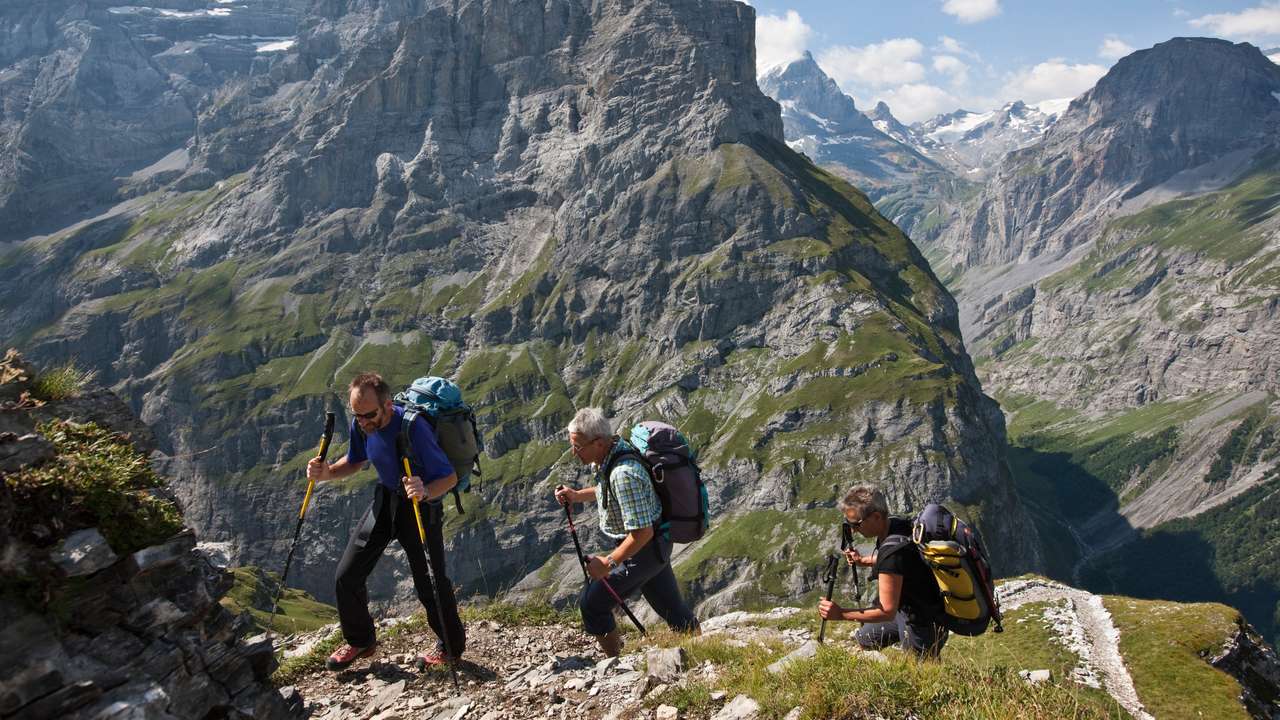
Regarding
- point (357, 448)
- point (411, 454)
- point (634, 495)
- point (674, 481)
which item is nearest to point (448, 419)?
point (411, 454)

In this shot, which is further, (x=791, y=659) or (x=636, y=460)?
(x=636, y=460)

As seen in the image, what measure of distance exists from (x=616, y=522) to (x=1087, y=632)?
3266cm

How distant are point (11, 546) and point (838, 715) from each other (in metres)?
8.70

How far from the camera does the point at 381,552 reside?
1178cm

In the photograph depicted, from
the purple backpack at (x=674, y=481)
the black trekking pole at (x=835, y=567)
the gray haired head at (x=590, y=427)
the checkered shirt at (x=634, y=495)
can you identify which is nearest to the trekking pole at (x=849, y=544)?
the black trekking pole at (x=835, y=567)

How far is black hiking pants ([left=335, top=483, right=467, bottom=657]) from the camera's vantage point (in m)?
11.5

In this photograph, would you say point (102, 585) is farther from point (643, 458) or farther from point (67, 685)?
point (643, 458)

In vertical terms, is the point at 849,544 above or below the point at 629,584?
below

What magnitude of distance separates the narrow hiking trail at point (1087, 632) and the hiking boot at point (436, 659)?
2043 cm

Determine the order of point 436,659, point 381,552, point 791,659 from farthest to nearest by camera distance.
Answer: point 436,659 < point 381,552 < point 791,659

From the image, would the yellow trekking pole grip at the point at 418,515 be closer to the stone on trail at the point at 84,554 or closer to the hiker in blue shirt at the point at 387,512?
the hiker in blue shirt at the point at 387,512

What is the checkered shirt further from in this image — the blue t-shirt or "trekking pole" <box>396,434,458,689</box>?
"trekking pole" <box>396,434,458,689</box>

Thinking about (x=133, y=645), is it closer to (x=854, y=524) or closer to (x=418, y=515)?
(x=418, y=515)

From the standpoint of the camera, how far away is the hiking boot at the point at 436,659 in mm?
11977
